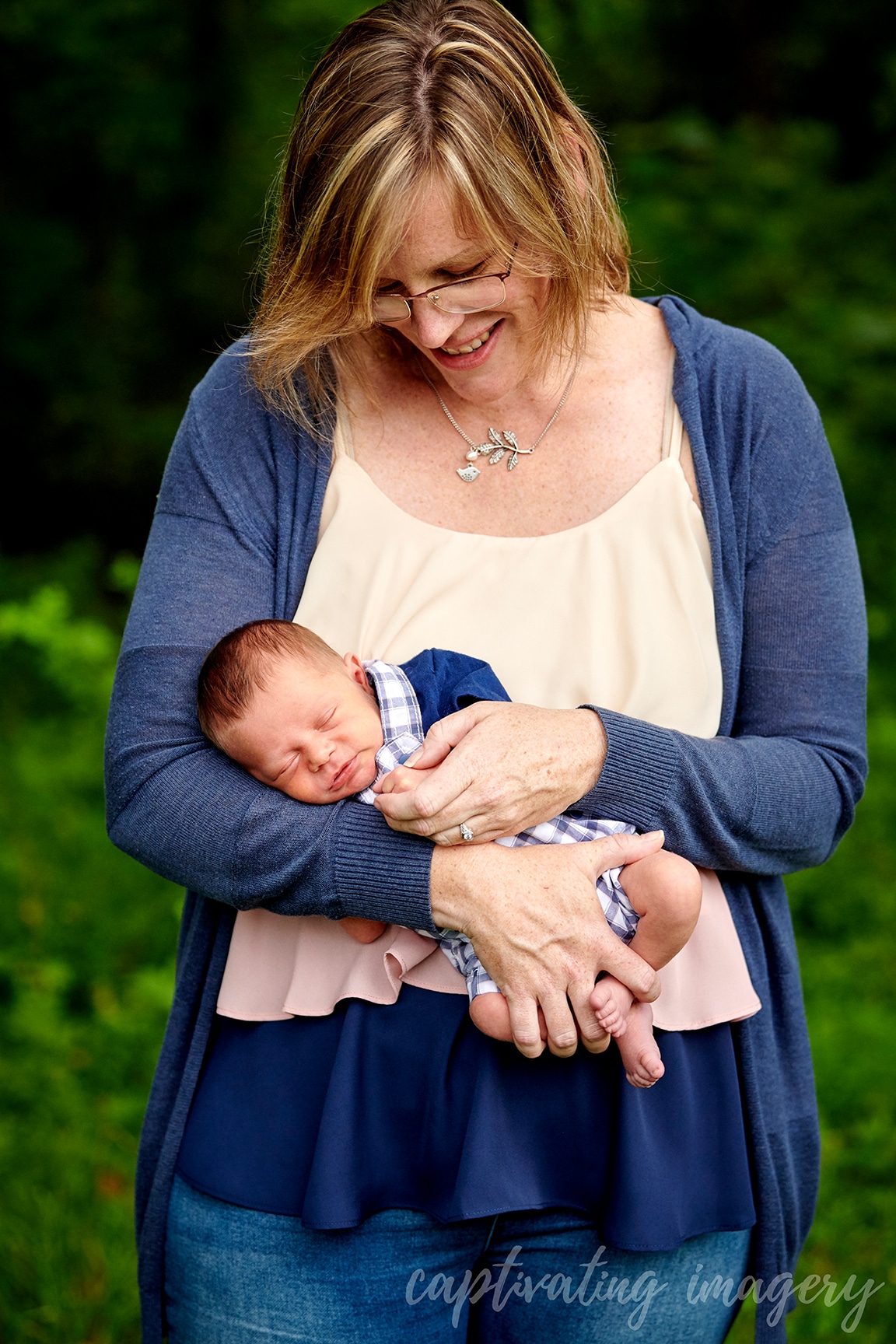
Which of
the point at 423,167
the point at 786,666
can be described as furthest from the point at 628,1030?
the point at 423,167

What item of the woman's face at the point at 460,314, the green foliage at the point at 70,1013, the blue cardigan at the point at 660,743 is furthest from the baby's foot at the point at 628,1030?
the green foliage at the point at 70,1013

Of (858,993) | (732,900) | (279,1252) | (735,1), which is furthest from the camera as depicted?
(735,1)

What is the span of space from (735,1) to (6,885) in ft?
18.8

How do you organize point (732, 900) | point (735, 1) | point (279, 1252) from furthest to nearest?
1. point (735, 1)
2. point (732, 900)
3. point (279, 1252)

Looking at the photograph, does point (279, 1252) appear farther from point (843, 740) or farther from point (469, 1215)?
point (843, 740)

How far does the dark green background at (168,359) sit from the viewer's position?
332cm

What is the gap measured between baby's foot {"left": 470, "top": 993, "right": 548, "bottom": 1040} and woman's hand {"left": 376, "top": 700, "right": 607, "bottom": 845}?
0.21 meters

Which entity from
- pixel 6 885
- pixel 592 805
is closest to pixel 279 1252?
pixel 592 805

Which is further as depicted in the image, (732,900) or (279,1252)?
(732,900)

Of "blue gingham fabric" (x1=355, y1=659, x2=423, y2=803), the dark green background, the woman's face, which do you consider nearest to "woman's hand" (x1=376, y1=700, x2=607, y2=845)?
"blue gingham fabric" (x1=355, y1=659, x2=423, y2=803)

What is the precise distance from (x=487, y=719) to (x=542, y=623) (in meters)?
0.25

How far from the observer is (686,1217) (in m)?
1.73

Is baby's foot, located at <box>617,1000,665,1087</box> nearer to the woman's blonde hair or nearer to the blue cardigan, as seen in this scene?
the blue cardigan

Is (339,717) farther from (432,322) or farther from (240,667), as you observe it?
(432,322)
